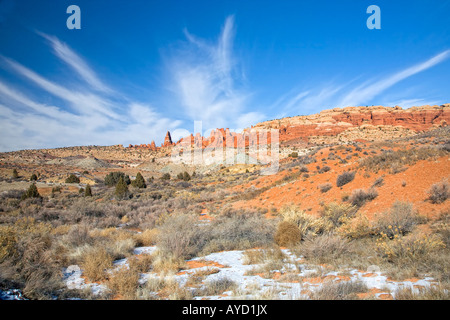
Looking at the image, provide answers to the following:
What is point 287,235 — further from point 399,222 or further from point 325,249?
point 399,222

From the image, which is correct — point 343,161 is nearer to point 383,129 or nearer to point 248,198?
point 248,198

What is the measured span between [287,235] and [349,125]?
111480 mm

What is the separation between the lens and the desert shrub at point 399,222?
6.49 m

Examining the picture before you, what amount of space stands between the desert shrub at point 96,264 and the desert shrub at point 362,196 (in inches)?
419

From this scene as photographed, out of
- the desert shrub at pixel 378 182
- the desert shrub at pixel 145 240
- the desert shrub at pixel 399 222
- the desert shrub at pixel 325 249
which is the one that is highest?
the desert shrub at pixel 378 182

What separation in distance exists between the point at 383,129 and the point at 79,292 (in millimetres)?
107543

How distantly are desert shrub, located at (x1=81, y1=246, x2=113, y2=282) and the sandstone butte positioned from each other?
86.1 metres

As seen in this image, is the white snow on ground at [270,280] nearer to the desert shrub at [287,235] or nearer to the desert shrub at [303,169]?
the desert shrub at [287,235]

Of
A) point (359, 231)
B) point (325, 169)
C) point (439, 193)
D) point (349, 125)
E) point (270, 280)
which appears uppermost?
point (349, 125)

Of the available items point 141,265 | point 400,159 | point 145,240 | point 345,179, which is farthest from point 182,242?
point 400,159

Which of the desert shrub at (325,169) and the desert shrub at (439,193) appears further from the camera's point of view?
the desert shrub at (325,169)

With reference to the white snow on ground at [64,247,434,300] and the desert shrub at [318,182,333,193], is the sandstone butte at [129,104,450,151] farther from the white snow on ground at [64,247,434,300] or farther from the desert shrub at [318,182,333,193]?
the white snow on ground at [64,247,434,300]

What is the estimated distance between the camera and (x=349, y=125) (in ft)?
337

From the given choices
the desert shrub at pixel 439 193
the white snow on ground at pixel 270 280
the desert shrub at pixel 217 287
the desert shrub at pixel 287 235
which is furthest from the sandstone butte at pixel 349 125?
the desert shrub at pixel 217 287
